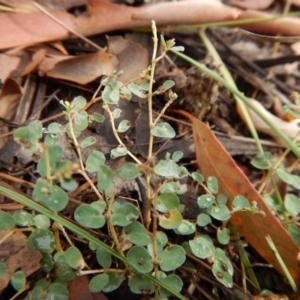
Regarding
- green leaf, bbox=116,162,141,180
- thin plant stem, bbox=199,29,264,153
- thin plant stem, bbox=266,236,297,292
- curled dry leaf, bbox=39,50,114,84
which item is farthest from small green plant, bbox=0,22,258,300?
thin plant stem, bbox=199,29,264,153

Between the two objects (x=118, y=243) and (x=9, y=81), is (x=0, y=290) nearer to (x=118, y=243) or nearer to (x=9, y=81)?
(x=118, y=243)

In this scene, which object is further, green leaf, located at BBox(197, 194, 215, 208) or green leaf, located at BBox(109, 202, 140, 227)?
green leaf, located at BBox(197, 194, 215, 208)

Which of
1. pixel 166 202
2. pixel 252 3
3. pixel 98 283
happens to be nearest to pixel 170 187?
pixel 166 202

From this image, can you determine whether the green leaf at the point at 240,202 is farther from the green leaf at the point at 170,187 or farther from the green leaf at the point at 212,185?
the green leaf at the point at 170,187

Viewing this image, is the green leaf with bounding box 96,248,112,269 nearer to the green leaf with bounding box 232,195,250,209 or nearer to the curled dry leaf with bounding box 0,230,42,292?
the curled dry leaf with bounding box 0,230,42,292

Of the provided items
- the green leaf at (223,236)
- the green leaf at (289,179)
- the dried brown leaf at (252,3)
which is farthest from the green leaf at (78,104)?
the dried brown leaf at (252,3)

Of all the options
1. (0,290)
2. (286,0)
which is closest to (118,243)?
(0,290)
